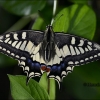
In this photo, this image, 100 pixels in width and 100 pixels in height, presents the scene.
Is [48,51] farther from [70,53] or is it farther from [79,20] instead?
[79,20]

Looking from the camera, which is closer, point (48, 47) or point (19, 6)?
point (48, 47)

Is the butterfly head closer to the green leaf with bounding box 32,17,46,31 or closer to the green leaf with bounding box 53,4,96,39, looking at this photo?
the green leaf with bounding box 53,4,96,39

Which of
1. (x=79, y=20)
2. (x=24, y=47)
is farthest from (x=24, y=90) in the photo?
(x=79, y=20)

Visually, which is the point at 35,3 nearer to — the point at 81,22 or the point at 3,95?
the point at 81,22

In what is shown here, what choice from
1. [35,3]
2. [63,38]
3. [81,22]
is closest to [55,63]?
[63,38]

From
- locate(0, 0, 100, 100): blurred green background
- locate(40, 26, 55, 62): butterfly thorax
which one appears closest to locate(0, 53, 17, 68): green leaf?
locate(0, 0, 100, 100): blurred green background

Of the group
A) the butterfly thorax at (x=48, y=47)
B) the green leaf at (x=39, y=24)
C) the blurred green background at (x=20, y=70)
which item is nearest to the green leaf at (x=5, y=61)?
the blurred green background at (x=20, y=70)
